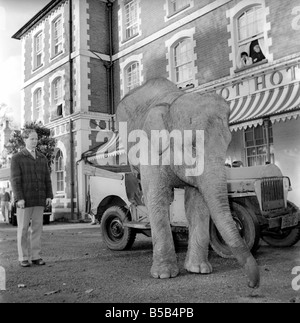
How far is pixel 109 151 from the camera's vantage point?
1156 cm

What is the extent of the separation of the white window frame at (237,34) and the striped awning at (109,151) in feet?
11.9

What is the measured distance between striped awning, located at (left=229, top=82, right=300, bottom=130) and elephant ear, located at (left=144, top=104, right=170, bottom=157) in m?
4.91

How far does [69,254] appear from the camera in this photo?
6250mm

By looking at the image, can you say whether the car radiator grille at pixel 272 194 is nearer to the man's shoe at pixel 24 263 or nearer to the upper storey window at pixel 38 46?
the man's shoe at pixel 24 263

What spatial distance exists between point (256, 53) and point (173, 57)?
9.02 feet

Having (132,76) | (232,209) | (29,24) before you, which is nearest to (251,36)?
(132,76)

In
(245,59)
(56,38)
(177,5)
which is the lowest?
(245,59)

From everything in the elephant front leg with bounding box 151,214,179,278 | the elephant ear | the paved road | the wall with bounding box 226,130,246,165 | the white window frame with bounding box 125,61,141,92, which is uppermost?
the white window frame with bounding box 125,61,141,92

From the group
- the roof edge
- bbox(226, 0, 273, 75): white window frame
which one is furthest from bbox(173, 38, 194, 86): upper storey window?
the roof edge

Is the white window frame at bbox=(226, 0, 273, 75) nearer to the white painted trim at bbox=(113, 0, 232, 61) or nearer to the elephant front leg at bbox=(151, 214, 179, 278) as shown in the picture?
the white painted trim at bbox=(113, 0, 232, 61)

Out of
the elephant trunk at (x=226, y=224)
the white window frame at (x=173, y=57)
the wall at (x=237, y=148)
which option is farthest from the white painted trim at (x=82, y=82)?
the elephant trunk at (x=226, y=224)

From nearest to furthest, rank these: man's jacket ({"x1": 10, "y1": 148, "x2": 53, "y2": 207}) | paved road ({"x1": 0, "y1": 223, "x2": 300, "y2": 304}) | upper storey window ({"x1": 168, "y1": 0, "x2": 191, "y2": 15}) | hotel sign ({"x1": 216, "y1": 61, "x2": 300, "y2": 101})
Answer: paved road ({"x1": 0, "y1": 223, "x2": 300, "y2": 304})
man's jacket ({"x1": 10, "y1": 148, "x2": 53, "y2": 207})
hotel sign ({"x1": 216, "y1": 61, "x2": 300, "y2": 101})
upper storey window ({"x1": 168, "y1": 0, "x2": 191, "y2": 15})

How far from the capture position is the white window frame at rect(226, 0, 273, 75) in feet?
32.7

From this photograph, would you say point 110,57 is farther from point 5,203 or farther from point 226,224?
point 226,224
